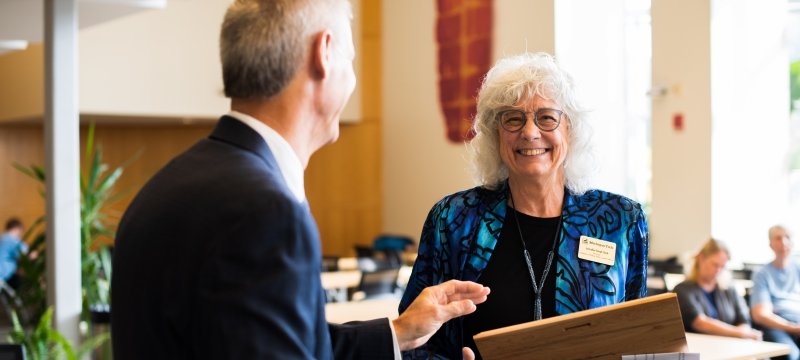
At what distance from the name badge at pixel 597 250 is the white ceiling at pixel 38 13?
4.29 metres

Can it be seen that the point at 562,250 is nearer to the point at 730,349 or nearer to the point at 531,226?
the point at 531,226

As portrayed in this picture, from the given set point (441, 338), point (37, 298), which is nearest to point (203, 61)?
point (37, 298)

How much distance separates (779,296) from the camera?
280 inches

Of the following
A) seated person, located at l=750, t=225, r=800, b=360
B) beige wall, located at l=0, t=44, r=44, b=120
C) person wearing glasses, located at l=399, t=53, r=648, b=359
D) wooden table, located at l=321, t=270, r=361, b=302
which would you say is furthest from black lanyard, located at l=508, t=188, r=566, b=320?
beige wall, located at l=0, t=44, r=44, b=120

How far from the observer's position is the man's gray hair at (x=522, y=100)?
2510 millimetres

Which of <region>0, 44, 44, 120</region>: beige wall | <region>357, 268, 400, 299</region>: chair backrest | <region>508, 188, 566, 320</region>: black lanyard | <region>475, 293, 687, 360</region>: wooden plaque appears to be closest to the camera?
<region>475, 293, 687, 360</region>: wooden plaque

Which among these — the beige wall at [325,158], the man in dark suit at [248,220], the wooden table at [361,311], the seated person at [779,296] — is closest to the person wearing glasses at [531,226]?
the man in dark suit at [248,220]

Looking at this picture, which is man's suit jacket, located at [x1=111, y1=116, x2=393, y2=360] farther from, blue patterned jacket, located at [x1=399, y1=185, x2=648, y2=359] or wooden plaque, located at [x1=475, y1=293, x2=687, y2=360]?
blue patterned jacket, located at [x1=399, y1=185, x2=648, y2=359]

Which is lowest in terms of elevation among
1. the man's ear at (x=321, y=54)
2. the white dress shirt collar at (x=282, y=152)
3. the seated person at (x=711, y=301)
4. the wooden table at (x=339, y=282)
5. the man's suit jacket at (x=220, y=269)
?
the wooden table at (x=339, y=282)

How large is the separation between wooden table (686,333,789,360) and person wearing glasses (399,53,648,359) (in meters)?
1.92

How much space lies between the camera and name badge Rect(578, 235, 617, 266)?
2412 mm

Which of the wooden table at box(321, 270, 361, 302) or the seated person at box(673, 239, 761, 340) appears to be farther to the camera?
the wooden table at box(321, 270, 361, 302)

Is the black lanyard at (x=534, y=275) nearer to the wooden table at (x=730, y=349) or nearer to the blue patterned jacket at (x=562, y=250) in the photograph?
the blue patterned jacket at (x=562, y=250)

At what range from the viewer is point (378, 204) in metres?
15.5
